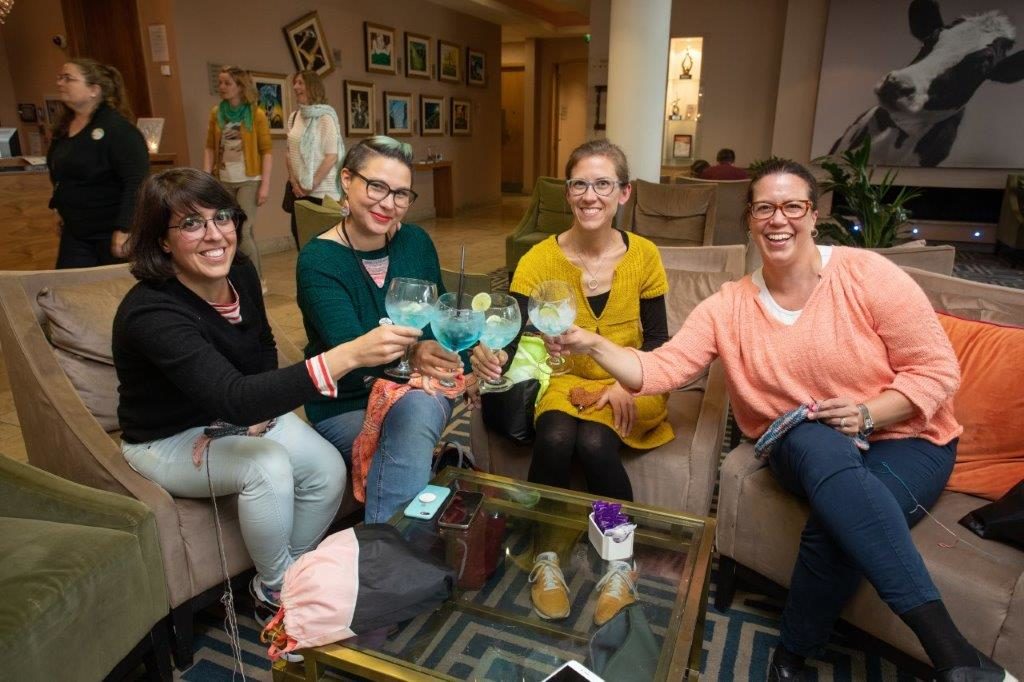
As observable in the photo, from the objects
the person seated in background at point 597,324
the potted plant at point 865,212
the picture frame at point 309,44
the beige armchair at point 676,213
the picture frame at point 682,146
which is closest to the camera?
the person seated in background at point 597,324

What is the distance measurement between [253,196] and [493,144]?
635 cm

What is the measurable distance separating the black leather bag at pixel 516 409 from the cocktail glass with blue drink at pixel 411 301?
0.52 metres

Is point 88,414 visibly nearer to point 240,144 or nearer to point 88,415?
point 88,415

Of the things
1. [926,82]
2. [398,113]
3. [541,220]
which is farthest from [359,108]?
[926,82]

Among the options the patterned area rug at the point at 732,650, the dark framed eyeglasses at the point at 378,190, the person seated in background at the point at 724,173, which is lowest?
the patterned area rug at the point at 732,650

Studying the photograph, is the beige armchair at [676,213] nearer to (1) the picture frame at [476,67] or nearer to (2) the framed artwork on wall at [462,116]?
(2) the framed artwork on wall at [462,116]

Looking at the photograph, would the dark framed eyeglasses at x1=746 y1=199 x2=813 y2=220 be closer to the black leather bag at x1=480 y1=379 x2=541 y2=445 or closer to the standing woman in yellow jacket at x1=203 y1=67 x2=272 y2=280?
the black leather bag at x1=480 y1=379 x2=541 y2=445

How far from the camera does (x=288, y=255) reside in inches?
267

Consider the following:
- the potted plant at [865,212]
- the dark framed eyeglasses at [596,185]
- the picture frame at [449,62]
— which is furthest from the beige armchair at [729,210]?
the picture frame at [449,62]

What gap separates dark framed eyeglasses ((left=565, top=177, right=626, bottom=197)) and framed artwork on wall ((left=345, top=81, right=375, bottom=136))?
6.28 metres

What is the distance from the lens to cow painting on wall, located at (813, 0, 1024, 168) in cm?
715

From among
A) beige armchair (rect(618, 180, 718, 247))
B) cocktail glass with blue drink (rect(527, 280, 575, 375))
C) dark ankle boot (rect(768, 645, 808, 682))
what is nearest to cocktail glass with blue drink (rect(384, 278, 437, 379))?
cocktail glass with blue drink (rect(527, 280, 575, 375))

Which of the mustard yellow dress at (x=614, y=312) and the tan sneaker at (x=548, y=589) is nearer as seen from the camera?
the tan sneaker at (x=548, y=589)

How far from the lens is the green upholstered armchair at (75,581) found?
1188mm
